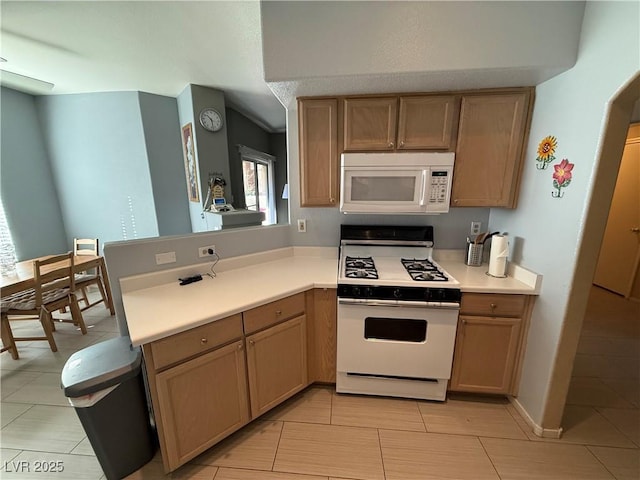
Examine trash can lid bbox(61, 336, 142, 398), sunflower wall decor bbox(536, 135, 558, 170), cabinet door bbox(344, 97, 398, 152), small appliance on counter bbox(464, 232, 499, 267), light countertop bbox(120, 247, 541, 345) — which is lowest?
trash can lid bbox(61, 336, 142, 398)

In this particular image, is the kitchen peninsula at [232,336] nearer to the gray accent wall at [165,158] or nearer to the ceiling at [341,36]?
the ceiling at [341,36]

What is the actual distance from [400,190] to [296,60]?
1081 millimetres

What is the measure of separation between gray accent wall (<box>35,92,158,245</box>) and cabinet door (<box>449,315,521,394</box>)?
4.25 m

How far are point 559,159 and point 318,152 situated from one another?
4.97ft

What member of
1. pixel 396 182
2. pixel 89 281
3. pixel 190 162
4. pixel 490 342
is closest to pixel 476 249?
pixel 490 342

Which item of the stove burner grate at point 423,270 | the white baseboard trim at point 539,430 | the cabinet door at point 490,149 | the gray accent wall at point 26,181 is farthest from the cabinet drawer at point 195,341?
the gray accent wall at point 26,181

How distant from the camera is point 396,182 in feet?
6.02

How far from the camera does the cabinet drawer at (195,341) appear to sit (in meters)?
1.19

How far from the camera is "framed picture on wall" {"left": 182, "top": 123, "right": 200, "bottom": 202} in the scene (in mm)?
3582

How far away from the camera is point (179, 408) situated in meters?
1.29

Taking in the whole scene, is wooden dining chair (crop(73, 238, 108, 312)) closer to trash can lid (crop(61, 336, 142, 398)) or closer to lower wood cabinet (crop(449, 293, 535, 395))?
trash can lid (crop(61, 336, 142, 398))

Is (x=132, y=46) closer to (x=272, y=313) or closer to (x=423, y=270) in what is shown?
(x=272, y=313)

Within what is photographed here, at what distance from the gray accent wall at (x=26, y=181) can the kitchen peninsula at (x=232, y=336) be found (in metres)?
3.61

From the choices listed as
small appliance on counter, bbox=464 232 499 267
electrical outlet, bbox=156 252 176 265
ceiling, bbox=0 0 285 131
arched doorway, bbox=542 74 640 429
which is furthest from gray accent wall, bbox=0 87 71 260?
arched doorway, bbox=542 74 640 429
